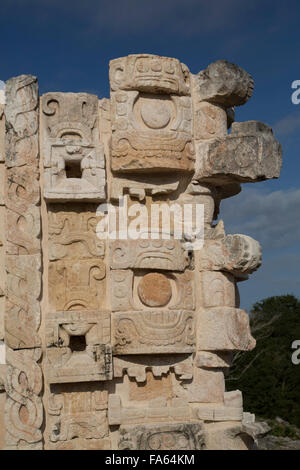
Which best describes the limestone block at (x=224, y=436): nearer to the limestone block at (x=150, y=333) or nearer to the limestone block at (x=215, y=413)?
the limestone block at (x=215, y=413)

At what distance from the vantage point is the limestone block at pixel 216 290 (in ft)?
18.7

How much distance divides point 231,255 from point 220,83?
71.4 inches

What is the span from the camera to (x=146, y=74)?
5.67m

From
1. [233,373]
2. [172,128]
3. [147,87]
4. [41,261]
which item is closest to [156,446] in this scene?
[41,261]

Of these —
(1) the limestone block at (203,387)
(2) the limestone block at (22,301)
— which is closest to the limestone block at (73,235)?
(2) the limestone block at (22,301)

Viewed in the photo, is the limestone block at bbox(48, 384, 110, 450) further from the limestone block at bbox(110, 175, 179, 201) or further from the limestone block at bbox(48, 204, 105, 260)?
the limestone block at bbox(110, 175, 179, 201)

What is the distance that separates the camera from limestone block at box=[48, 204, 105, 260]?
5.48m

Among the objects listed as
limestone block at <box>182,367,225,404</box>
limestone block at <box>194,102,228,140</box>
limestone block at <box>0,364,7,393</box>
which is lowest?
limestone block at <box>182,367,225,404</box>

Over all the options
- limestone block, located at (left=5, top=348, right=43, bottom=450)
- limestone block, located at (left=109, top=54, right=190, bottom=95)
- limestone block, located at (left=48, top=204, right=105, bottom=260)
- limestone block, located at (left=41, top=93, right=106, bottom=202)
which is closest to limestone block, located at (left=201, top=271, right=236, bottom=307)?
limestone block, located at (left=48, top=204, right=105, bottom=260)

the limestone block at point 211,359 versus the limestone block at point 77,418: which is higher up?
the limestone block at point 211,359

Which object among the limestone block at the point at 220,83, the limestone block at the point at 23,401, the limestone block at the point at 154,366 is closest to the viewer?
the limestone block at the point at 23,401

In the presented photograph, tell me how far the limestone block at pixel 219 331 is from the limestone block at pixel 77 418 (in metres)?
1.12

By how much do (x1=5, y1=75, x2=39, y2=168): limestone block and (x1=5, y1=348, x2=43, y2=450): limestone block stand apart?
185 centimetres

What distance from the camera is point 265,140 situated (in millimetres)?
5836
